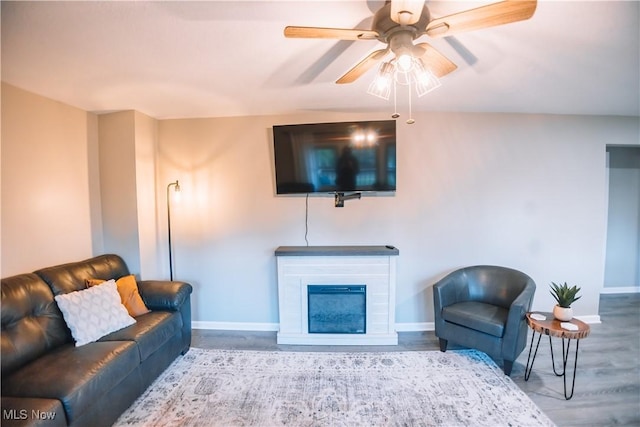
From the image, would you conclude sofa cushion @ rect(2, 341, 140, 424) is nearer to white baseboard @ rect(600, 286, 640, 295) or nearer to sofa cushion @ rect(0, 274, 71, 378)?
sofa cushion @ rect(0, 274, 71, 378)

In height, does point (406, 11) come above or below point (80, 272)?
above

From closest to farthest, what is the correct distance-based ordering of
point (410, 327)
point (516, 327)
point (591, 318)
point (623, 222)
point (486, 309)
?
point (516, 327), point (486, 309), point (410, 327), point (591, 318), point (623, 222)

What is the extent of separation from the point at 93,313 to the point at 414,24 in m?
2.91

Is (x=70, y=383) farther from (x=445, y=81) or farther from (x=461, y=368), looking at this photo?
(x=445, y=81)

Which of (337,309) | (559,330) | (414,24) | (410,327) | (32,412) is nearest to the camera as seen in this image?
(414,24)

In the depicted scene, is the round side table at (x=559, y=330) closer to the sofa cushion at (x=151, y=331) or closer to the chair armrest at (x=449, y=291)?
the chair armrest at (x=449, y=291)

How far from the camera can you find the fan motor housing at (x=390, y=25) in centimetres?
130

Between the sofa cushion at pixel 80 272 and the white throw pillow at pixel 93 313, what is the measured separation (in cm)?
13

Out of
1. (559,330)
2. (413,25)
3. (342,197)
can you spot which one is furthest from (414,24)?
(559,330)

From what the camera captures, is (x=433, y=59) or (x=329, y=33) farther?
(x=433, y=59)

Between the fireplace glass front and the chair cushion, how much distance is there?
32.7 inches

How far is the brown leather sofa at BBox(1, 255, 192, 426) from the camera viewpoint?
1559 millimetres
